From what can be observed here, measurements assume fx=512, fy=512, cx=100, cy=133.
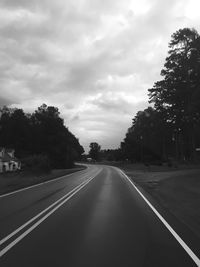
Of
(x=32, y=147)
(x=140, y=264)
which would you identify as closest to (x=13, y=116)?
(x=32, y=147)

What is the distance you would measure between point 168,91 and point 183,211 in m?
50.4

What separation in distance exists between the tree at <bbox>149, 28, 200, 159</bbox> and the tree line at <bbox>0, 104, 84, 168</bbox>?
64981 mm

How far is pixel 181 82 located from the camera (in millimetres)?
64562

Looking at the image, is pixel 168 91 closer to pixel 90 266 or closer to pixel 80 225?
pixel 80 225

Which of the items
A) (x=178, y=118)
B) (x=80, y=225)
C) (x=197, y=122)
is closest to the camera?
(x=80, y=225)

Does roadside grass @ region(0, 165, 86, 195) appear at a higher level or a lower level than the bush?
lower

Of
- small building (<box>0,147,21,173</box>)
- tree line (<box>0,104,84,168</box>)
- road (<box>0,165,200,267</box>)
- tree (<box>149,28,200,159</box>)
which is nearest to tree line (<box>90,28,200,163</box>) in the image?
tree (<box>149,28,200,159</box>)

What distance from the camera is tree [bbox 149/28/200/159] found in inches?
2465

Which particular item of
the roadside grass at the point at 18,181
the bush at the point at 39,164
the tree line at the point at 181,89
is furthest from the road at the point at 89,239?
the bush at the point at 39,164

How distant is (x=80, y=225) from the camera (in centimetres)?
1359

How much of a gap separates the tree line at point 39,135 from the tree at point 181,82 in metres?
65.0

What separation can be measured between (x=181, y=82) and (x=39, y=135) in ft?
271

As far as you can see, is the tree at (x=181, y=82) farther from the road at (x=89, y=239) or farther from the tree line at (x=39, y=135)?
the tree line at (x=39, y=135)

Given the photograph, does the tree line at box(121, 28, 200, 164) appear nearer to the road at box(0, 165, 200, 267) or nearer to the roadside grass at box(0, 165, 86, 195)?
the roadside grass at box(0, 165, 86, 195)
